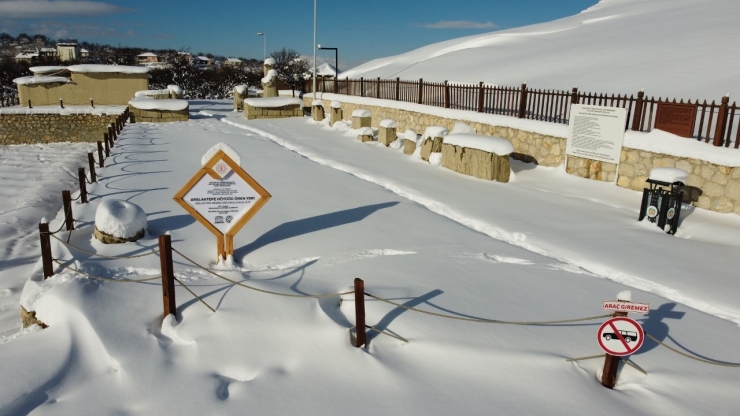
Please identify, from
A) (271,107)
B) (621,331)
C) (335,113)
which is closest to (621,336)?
(621,331)

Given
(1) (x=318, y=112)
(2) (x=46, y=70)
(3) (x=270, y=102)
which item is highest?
(2) (x=46, y=70)

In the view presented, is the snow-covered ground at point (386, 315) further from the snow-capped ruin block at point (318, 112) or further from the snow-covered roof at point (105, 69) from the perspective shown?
the snow-covered roof at point (105, 69)

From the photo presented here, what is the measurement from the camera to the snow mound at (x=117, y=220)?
6.78 m

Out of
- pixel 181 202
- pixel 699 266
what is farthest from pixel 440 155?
pixel 181 202

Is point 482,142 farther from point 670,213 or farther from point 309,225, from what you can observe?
point 309,225

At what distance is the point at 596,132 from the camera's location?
1091 centimetres

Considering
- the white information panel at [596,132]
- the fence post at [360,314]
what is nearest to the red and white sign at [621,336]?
the fence post at [360,314]

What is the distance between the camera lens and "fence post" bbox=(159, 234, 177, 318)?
190 inches

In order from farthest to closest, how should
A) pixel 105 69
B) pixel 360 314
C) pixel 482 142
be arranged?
1. pixel 105 69
2. pixel 482 142
3. pixel 360 314

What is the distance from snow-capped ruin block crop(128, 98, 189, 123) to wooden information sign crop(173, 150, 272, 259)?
22042 millimetres

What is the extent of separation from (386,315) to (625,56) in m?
22.5

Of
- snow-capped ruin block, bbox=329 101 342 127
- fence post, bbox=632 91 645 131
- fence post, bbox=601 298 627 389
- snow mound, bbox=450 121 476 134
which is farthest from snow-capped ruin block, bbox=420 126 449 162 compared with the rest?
fence post, bbox=601 298 627 389

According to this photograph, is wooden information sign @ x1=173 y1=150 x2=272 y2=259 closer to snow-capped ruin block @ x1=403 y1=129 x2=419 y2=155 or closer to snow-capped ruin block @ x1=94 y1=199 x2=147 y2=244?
snow-capped ruin block @ x1=94 y1=199 x2=147 y2=244

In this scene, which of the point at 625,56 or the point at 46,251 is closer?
the point at 46,251
